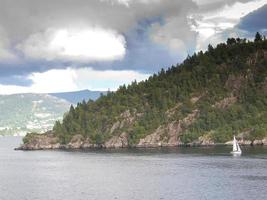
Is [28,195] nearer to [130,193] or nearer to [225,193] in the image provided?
[130,193]

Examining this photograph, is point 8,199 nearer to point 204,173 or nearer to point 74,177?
point 74,177

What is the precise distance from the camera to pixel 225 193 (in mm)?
145000

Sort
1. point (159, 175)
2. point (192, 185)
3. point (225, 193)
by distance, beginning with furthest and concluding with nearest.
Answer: point (159, 175) < point (192, 185) < point (225, 193)

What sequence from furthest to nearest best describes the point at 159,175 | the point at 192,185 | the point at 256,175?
the point at 159,175 < the point at 256,175 < the point at 192,185

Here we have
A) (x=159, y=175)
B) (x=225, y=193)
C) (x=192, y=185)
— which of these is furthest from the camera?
(x=159, y=175)

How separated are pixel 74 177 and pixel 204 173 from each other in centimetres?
4338

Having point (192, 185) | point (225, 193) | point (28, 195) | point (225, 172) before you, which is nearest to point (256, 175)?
point (225, 172)

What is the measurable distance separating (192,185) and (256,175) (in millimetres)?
29396

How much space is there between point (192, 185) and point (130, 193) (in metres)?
20.7

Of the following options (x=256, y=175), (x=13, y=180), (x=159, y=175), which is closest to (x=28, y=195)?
(x=13, y=180)

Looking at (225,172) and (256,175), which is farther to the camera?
(225,172)

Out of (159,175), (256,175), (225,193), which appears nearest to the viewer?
(225,193)

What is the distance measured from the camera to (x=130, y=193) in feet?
498

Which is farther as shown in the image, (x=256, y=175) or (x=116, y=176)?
(x=116, y=176)
